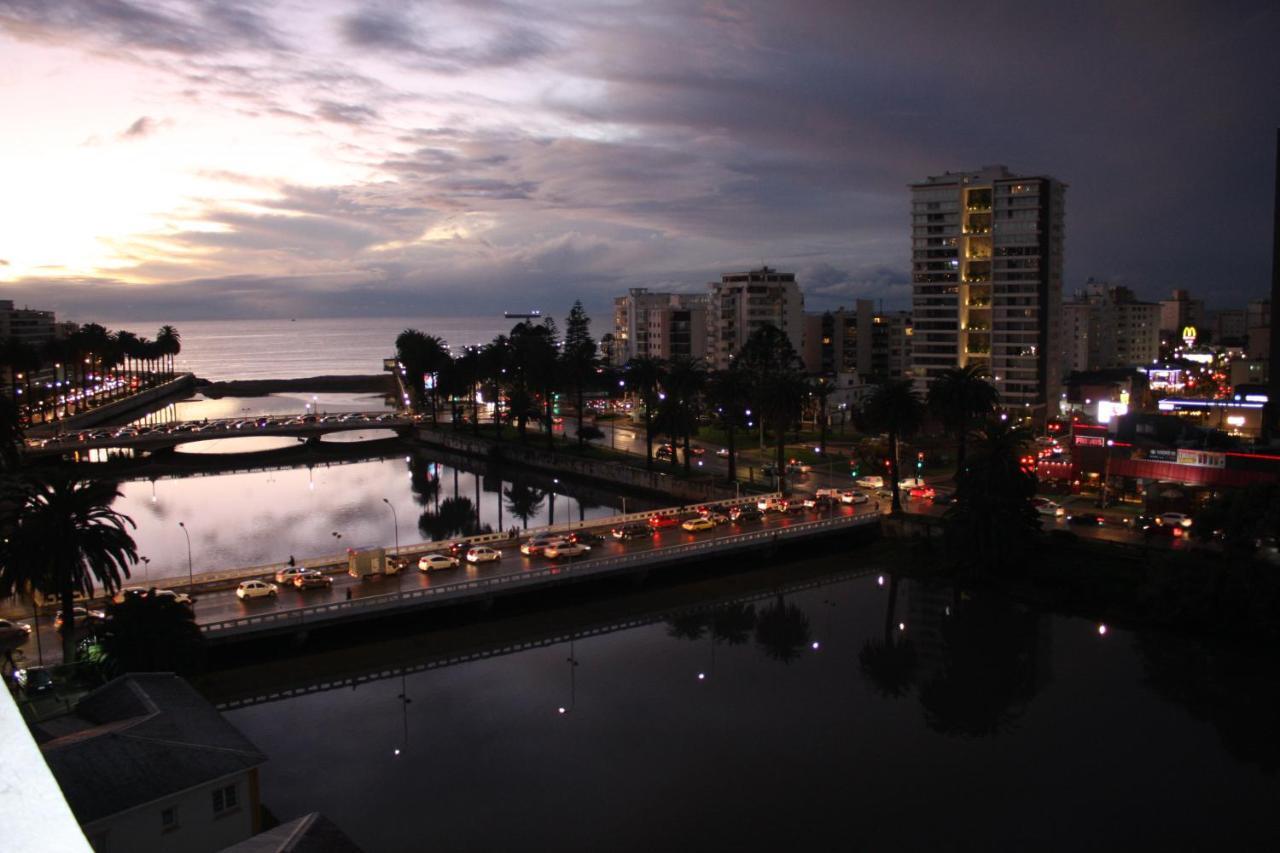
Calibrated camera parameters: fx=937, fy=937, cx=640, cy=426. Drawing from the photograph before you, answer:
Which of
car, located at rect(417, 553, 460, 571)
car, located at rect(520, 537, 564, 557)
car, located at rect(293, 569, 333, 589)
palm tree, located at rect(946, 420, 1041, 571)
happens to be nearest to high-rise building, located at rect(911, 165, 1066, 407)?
palm tree, located at rect(946, 420, 1041, 571)

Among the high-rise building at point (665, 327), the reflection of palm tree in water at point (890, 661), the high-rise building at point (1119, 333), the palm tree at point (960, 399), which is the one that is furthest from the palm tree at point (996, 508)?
the high-rise building at point (1119, 333)

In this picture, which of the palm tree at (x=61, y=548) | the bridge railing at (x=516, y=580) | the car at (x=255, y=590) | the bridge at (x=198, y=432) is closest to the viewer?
the palm tree at (x=61, y=548)

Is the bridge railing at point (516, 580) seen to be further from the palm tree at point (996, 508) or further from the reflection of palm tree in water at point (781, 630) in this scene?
the palm tree at point (996, 508)

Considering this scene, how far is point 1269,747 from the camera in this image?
26109 millimetres

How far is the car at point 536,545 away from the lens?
41.0 metres

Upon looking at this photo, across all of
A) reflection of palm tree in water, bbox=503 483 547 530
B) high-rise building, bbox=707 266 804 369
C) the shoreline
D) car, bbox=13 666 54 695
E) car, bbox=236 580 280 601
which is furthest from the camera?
the shoreline

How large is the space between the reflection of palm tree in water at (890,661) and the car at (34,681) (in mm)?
24483

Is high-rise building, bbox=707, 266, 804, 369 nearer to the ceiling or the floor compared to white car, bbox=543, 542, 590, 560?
nearer to the ceiling

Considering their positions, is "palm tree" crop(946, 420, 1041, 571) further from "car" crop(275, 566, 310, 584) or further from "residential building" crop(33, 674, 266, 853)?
"residential building" crop(33, 674, 266, 853)

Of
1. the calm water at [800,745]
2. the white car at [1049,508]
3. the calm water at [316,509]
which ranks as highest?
the white car at [1049,508]

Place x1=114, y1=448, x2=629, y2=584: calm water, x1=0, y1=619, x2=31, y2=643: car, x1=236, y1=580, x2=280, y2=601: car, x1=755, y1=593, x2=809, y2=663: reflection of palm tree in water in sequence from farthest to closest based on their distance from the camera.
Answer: x1=114, y1=448, x2=629, y2=584: calm water → x1=236, y1=580, x2=280, y2=601: car → x1=755, y1=593, x2=809, y2=663: reflection of palm tree in water → x1=0, y1=619, x2=31, y2=643: car

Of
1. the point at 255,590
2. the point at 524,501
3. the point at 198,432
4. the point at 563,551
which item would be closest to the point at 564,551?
the point at 563,551

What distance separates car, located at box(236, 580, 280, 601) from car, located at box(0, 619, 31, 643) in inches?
261

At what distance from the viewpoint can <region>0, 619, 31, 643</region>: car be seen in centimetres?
2995
